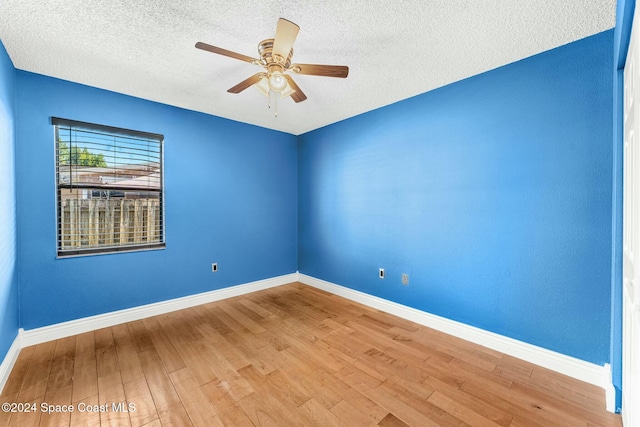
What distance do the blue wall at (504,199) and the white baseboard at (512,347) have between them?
6cm

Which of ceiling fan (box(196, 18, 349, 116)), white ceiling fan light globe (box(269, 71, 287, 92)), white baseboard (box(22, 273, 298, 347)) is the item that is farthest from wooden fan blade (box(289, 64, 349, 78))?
white baseboard (box(22, 273, 298, 347))

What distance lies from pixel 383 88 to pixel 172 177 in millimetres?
2634

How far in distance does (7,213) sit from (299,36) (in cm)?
265

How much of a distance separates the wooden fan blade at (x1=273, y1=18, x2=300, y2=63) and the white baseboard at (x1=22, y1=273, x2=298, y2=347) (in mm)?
2961

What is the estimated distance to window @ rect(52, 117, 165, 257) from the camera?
255 centimetres

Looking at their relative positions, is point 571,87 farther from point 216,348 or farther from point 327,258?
point 216,348


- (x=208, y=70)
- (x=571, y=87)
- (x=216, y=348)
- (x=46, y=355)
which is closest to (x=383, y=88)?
(x=571, y=87)

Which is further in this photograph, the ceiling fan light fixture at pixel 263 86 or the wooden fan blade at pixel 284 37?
the ceiling fan light fixture at pixel 263 86

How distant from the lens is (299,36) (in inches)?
73.6

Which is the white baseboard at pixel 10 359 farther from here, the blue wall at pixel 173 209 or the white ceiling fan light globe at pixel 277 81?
the white ceiling fan light globe at pixel 277 81

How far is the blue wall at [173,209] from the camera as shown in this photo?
7.80 ft

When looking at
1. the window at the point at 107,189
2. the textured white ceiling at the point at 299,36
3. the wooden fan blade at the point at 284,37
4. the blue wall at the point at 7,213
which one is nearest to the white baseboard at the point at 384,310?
the blue wall at the point at 7,213

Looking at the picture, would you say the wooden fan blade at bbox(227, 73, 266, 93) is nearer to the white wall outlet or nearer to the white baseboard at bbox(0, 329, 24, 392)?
the white wall outlet

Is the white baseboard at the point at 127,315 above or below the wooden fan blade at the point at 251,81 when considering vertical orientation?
below
